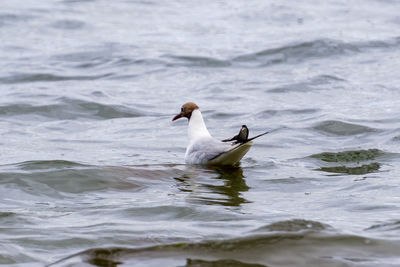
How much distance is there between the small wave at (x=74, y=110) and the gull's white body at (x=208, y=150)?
10.7ft

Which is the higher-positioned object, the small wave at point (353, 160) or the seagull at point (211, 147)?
the seagull at point (211, 147)

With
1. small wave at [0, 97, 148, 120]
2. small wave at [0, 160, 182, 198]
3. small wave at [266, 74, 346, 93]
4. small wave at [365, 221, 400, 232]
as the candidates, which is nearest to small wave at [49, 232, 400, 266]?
small wave at [365, 221, 400, 232]

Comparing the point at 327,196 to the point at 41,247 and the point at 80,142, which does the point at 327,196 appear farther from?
the point at 80,142

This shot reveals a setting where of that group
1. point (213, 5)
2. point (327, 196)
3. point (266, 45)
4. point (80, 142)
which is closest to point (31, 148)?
point (80, 142)

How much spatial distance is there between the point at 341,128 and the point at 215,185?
3357 mm

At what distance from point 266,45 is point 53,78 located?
4932 millimetres

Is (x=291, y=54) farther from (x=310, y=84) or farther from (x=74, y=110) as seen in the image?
(x=74, y=110)

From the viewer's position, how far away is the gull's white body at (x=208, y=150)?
8609 millimetres

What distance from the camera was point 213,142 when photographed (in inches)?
355

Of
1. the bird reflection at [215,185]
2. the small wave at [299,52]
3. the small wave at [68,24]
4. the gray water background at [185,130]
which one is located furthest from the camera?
the small wave at [68,24]

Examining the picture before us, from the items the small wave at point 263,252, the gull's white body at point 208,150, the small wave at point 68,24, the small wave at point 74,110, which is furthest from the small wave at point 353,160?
the small wave at point 68,24

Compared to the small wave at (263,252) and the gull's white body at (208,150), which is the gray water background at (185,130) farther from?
the gull's white body at (208,150)

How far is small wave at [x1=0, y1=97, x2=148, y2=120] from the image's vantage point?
1246cm

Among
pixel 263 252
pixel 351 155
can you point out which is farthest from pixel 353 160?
pixel 263 252
